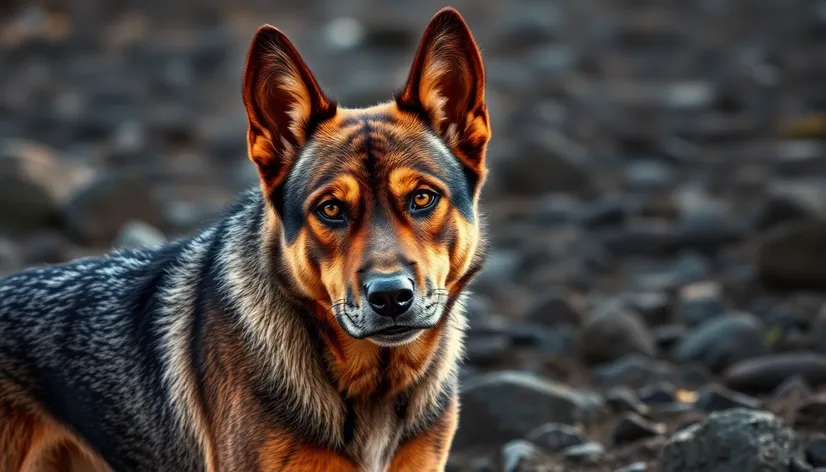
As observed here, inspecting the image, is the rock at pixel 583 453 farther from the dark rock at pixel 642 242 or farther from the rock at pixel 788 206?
the dark rock at pixel 642 242

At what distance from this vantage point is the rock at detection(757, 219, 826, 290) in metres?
9.67

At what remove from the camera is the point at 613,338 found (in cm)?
870

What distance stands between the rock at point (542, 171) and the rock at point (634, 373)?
210 inches

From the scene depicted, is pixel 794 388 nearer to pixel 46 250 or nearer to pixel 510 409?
pixel 510 409

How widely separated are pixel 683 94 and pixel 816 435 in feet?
36.3

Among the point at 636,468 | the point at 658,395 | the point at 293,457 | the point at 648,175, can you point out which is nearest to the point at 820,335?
the point at 658,395

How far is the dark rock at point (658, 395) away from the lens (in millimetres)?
7559

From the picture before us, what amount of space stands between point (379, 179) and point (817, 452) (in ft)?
8.97

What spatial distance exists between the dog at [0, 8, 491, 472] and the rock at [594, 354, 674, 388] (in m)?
2.74

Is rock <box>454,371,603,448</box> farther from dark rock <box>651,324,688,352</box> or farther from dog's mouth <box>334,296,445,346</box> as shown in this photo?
dog's mouth <box>334,296,445,346</box>

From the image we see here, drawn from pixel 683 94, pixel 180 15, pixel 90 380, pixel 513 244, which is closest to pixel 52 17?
pixel 180 15

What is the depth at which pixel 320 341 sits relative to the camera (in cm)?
523

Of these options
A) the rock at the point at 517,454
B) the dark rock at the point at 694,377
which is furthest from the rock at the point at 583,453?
the dark rock at the point at 694,377

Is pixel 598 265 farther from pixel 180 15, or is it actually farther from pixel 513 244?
pixel 180 15
